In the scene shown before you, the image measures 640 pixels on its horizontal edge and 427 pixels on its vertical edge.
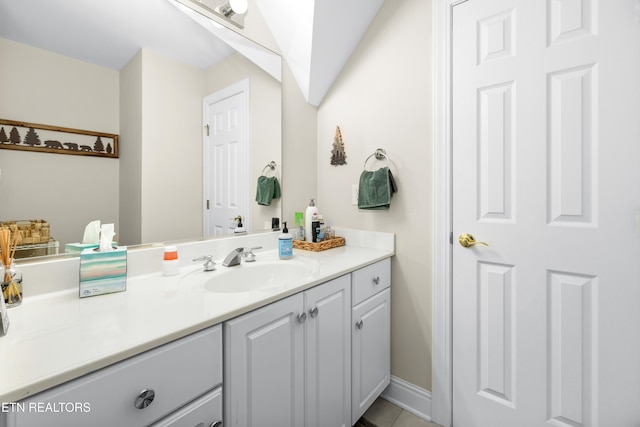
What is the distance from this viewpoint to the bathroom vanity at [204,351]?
1.88 ft

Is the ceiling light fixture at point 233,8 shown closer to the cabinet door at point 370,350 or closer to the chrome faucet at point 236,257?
the chrome faucet at point 236,257

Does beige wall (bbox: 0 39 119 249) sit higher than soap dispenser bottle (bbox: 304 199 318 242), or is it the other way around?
beige wall (bbox: 0 39 119 249)

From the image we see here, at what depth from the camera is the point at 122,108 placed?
1.11 meters

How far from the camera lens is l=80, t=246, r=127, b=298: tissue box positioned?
3.01ft

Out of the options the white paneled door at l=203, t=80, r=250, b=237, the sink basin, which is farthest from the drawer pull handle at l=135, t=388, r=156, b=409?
the white paneled door at l=203, t=80, r=250, b=237

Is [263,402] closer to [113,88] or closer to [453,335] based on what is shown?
[453,335]

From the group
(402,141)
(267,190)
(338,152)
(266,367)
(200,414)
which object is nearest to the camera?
(200,414)

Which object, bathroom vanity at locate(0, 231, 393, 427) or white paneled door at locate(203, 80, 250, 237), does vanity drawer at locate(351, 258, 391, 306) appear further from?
white paneled door at locate(203, 80, 250, 237)

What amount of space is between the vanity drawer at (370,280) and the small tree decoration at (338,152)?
69 centimetres

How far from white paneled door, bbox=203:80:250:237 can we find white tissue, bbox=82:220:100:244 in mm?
427

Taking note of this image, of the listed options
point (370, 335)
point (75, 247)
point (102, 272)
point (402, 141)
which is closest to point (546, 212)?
point (402, 141)

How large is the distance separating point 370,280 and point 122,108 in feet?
4.31

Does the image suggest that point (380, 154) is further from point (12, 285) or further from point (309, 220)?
point (12, 285)

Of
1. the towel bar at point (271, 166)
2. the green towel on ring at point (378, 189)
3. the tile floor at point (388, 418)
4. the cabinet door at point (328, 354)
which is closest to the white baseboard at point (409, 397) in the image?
the tile floor at point (388, 418)
